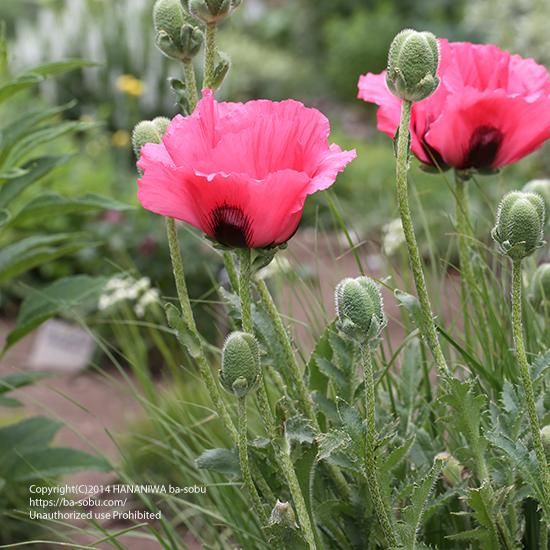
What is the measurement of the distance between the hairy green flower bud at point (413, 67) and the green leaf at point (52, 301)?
0.80 m

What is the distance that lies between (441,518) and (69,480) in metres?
1.49

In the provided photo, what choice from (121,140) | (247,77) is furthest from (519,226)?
(247,77)

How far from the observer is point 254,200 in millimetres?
828

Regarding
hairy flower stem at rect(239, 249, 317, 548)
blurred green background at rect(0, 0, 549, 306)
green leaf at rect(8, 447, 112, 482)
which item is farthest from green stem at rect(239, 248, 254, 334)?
blurred green background at rect(0, 0, 549, 306)

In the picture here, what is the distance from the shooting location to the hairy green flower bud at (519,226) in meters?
0.84

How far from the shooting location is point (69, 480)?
243 cm

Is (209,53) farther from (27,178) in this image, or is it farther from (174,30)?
(27,178)

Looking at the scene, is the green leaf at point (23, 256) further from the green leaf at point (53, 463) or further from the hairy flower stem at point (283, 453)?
the hairy flower stem at point (283, 453)

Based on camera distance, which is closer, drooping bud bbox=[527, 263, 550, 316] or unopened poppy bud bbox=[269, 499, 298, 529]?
unopened poppy bud bbox=[269, 499, 298, 529]

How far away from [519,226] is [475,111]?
9.5 inches

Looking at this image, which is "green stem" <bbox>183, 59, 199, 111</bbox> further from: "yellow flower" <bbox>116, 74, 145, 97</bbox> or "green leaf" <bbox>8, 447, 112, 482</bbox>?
"yellow flower" <bbox>116, 74, 145, 97</bbox>

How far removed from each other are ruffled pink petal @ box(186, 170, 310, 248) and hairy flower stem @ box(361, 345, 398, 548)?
0.13m

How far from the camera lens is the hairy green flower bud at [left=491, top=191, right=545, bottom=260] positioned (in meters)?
0.84

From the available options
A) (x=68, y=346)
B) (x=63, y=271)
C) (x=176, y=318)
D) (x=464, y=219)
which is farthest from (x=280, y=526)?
(x=63, y=271)
